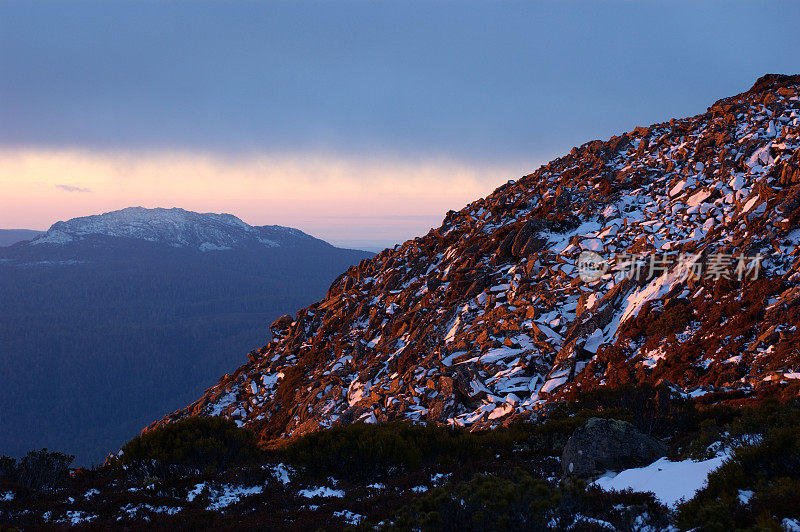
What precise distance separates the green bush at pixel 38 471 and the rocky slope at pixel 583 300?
1299 centimetres

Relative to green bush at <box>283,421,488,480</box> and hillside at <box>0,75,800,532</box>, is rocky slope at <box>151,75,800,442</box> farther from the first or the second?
green bush at <box>283,421,488,480</box>

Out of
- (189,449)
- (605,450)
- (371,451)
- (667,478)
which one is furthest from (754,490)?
(189,449)

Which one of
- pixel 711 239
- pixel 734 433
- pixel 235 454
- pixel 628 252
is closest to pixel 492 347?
pixel 628 252

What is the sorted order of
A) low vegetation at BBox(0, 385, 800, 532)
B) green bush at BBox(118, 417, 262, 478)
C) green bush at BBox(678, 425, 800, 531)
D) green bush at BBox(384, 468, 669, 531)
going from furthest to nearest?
green bush at BBox(118, 417, 262, 478)
low vegetation at BBox(0, 385, 800, 532)
green bush at BBox(384, 468, 669, 531)
green bush at BBox(678, 425, 800, 531)

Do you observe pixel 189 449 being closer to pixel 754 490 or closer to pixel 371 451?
pixel 371 451

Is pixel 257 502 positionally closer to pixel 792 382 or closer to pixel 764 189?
pixel 792 382

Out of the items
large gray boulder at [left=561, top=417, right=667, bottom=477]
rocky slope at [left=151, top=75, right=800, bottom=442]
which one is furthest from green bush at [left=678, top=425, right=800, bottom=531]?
rocky slope at [left=151, top=75, right=800, bottom=442]

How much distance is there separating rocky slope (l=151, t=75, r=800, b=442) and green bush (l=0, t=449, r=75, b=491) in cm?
1299

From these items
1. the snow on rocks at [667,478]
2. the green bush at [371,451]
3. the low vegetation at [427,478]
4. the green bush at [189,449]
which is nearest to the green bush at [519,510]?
the low vegetation at [427,478]

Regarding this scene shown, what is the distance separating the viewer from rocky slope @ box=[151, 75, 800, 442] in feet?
58.2

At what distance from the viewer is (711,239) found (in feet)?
74.5

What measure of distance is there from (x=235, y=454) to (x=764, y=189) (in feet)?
87.7

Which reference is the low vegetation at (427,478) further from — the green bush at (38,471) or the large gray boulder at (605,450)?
the large gray boulder at (605,450)

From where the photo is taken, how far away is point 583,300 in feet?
78.1
